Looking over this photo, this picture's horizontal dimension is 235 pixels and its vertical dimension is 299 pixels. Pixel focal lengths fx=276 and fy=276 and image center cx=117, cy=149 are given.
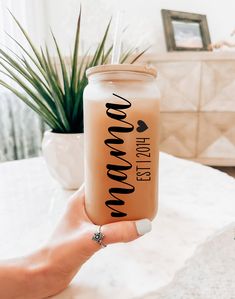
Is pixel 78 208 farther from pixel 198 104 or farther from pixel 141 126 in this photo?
pixel 198 104

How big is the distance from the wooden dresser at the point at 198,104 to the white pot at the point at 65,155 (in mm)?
1723

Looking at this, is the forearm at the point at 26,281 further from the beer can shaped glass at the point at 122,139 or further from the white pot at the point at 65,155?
→ the white pot at the point at 65,155

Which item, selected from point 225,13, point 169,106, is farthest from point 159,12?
point 169,106

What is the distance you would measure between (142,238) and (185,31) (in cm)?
249

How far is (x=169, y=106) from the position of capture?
7.82 ft

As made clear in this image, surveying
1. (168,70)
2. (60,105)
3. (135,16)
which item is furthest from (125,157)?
(135,16)

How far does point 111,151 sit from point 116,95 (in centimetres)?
8

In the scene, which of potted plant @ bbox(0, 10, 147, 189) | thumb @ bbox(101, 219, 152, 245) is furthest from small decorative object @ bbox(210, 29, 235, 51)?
thumb @ bbox(101, 219, 152, 245)

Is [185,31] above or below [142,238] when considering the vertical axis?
above

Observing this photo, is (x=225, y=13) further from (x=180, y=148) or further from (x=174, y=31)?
(x=180, y=148)

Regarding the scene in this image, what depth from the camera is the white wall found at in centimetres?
266

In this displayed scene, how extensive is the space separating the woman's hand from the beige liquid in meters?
Result: 0.03

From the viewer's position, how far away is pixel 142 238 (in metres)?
0.56

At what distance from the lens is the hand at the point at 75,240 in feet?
1.21
